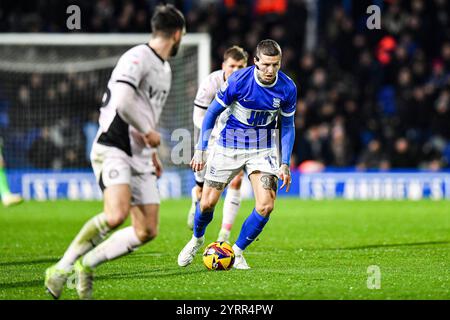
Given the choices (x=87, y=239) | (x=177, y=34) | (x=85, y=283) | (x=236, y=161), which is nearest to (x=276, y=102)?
(x=236, y=161)

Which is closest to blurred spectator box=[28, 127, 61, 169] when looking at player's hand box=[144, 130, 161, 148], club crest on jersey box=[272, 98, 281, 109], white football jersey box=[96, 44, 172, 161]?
club crest on jersey box=[272, 98, 281, 109]

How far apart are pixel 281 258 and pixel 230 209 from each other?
0.91 meters

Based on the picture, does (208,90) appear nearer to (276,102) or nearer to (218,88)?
(218,88)

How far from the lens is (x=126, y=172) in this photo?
692 centimetres

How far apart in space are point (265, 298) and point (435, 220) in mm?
8889

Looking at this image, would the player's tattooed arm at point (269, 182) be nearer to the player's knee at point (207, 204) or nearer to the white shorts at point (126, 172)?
the player's knee at point (207, 204)

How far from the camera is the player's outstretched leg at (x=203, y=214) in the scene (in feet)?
30.2

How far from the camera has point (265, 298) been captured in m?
7.13

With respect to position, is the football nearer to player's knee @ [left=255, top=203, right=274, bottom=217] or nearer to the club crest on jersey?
player's knee @ [left=255, top=203, right=274, bottom=217]

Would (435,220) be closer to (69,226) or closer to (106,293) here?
(69,226)

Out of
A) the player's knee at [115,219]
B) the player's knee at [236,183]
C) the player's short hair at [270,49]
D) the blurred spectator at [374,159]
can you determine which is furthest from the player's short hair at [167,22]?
the blurred spectator at [374,159]

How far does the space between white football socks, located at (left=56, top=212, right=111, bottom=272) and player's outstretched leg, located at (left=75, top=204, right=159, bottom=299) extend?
55 millimetres

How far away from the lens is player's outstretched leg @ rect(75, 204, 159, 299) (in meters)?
6.90

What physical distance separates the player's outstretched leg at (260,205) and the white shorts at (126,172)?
194 cm
